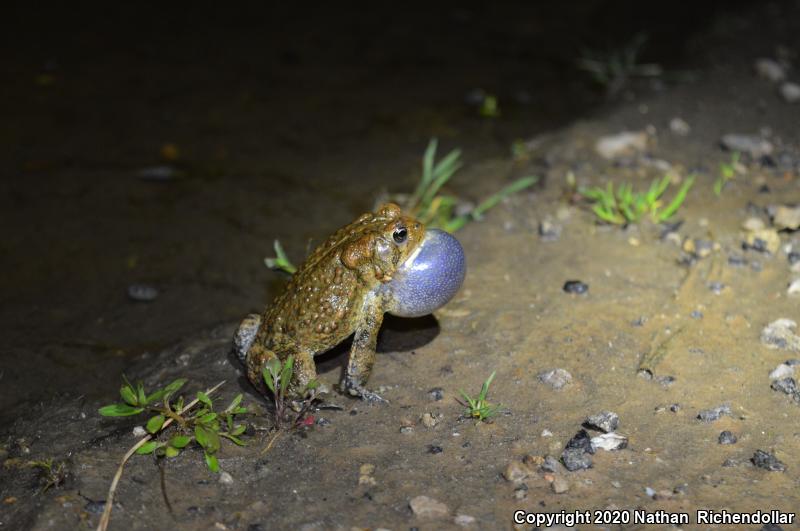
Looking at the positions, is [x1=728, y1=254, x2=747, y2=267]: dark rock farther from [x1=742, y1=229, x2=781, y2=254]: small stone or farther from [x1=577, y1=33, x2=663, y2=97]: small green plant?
[x1=577, y1=33, x2=663, y2=97]: small green plant

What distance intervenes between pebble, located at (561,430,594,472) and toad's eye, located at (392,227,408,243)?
1246 mm

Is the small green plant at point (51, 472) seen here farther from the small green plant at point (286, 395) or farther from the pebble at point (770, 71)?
the pebble at point (770, 71)

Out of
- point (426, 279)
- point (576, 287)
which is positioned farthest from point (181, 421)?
point (576, 287)

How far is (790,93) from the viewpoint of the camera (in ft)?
22.5

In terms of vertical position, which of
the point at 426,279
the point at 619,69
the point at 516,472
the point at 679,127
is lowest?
the point at 516,472

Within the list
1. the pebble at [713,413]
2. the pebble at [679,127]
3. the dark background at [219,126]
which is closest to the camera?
the pebble at [713,413]

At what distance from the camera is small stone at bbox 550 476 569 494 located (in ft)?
11.3

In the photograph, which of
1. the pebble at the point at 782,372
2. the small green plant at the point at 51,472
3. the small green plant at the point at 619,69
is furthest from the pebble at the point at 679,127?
the small green plant at the point at 51,472

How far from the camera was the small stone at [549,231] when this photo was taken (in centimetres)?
536

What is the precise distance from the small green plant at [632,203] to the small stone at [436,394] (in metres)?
1.93

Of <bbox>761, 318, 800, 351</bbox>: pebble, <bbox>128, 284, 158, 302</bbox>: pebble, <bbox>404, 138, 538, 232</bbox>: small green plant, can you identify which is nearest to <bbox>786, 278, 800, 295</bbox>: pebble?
<bbox>761, 318, 800, 351</bbox>: pebble

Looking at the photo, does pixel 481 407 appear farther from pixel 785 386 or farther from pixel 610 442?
pixel 785 386

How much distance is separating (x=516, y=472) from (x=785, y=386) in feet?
4.77

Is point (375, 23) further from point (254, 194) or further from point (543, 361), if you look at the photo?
point (543, 361)
